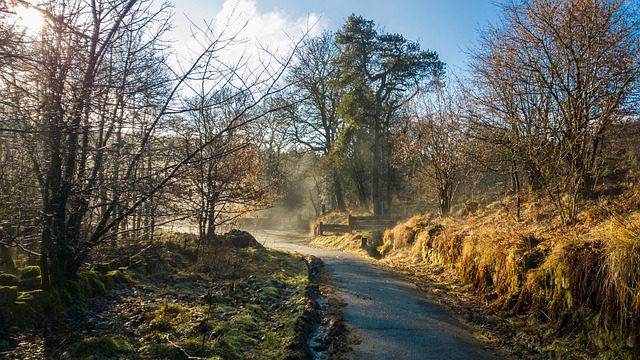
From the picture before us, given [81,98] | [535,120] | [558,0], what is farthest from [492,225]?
[81,98]

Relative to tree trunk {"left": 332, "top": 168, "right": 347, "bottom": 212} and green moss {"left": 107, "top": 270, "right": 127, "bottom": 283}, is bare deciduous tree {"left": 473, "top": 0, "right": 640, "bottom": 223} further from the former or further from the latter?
tree trunk {"left": 332, "top": 168, "right": 347, "bottom": 212}

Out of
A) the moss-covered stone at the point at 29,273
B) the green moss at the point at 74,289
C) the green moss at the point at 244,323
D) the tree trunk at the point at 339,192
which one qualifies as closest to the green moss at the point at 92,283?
the green moss at the point at 74,289

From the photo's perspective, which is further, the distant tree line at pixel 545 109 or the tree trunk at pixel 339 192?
the tree trunk at pixel 339 192

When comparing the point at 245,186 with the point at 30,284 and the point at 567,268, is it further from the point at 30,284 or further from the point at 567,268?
the point at 567,268

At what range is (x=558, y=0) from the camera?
9.05m

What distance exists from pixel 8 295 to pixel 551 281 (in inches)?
276

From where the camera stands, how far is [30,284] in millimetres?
5684

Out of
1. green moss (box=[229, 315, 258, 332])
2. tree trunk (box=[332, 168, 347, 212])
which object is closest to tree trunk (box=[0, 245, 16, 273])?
green moss (box=[229, 315, 258, 332])

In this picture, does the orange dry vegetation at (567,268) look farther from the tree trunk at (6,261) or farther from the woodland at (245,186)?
the tree trunk at (6,261)

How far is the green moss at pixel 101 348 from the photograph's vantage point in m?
4.49

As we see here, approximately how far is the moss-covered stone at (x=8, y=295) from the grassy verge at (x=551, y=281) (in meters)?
6.11

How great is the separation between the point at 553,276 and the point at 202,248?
8.36 m

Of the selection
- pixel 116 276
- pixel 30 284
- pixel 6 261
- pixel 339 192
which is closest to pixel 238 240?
pixel 116 276

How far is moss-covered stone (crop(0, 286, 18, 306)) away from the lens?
16.2 ft
